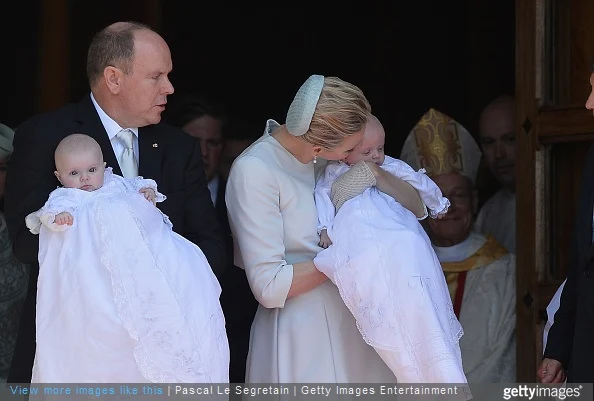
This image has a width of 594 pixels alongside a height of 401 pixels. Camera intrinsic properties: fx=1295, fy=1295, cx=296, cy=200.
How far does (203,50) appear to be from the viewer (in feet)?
25.2

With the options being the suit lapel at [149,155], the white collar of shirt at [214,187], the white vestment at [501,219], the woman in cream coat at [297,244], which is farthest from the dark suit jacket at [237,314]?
the white vestment at [501,219]

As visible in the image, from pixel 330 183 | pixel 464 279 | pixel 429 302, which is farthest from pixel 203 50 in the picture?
pixel 429 302

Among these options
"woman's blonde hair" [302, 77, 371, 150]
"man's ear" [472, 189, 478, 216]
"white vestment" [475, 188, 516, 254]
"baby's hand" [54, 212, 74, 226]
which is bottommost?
"white vestment" [475, 188, 516, 254]

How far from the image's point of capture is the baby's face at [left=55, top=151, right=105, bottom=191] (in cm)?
398

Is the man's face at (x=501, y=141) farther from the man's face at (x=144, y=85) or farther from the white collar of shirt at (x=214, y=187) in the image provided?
the man's face at (x=144, y=85)

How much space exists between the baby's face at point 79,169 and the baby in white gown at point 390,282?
0.82 metres

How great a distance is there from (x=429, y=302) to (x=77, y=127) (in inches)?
50.7

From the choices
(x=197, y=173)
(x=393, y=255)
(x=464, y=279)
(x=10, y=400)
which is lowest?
(x=464, y=279)

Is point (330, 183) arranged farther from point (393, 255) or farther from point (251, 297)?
point (251, 297)

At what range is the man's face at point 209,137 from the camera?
5918mm

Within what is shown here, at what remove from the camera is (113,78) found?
429 centimetres

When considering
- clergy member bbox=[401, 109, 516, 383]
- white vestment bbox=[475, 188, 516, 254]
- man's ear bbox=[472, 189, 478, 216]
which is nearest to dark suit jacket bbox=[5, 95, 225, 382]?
clergy member bbox=[401, 109, 516, 383]

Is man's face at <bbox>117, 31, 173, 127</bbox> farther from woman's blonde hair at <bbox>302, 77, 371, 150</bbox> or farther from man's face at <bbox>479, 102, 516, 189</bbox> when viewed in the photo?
man's face at <bbox>479, 102, 516, 189</bbox>

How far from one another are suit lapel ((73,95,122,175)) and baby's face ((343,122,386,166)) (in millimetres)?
855
